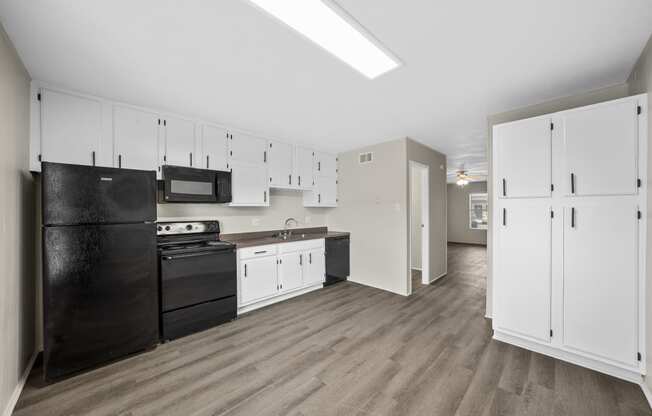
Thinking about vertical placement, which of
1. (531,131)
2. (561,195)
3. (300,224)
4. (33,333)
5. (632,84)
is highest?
(632,84)

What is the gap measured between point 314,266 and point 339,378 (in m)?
2.11

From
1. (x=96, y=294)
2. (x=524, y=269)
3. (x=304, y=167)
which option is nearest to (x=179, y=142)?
(x=96, y=294)

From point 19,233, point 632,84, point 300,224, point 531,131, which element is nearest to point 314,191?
point 300,224

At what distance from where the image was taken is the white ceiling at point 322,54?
1.40 m

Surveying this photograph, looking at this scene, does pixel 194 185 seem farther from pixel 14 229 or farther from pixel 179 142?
pixel 14 229

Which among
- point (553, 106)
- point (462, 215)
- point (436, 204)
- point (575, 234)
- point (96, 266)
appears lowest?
point (96, 266)

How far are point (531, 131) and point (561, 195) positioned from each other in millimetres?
645

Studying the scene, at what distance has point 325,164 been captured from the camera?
4625 millimetres

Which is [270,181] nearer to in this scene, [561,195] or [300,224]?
[300,224]

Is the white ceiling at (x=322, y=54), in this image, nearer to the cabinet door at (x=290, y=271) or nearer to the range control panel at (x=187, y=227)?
the range control panel at (x=187, y=227)

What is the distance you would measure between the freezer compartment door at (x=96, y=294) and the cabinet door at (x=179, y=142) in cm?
91

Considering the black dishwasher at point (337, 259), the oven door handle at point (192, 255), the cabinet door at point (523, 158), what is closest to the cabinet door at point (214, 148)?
the oven door handle at point (192, 255)

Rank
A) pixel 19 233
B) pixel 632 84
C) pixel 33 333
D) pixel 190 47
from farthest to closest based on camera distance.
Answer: pixel 33 333, pixel 632 84, pixel 19 233, pixel 190 47

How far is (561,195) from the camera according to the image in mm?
2174
